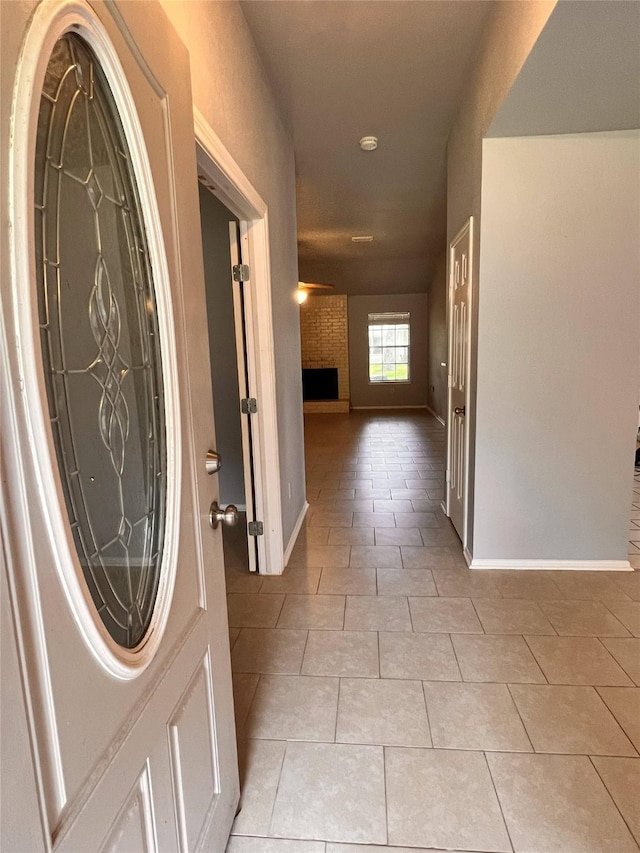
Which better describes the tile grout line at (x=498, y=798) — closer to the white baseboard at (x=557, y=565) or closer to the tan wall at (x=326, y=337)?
the white baseboard at (x=557, y=565)

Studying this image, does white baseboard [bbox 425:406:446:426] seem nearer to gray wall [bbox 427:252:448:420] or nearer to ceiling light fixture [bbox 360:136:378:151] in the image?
gray wall [bbox 427:252:448:420]

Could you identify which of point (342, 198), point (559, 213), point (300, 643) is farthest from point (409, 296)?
point (300, 643)

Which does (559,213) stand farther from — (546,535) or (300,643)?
(300,643)

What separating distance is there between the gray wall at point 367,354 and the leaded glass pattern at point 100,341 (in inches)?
379

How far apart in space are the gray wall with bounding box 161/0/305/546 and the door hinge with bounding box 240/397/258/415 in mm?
209

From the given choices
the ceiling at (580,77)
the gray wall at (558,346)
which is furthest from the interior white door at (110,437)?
the gray wall at (558,346)

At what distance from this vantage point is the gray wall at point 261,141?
160cm

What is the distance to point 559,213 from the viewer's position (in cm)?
252

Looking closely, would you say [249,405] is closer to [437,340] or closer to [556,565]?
[556,565]

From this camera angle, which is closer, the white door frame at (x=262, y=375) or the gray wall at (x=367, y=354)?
Answer: the white door frame at (x=262, y=375)

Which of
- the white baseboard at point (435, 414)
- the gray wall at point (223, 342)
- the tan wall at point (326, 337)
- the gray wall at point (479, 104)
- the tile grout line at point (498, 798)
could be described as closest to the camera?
the tile grout line at point (498, 798)

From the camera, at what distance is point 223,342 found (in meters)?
3.75

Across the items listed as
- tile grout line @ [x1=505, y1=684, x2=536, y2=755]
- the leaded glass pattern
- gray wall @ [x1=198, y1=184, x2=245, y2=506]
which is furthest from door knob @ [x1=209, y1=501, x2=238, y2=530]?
gray wall @ [x1=198, y1=184, x2=245, y2=506]

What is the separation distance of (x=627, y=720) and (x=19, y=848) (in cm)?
191
